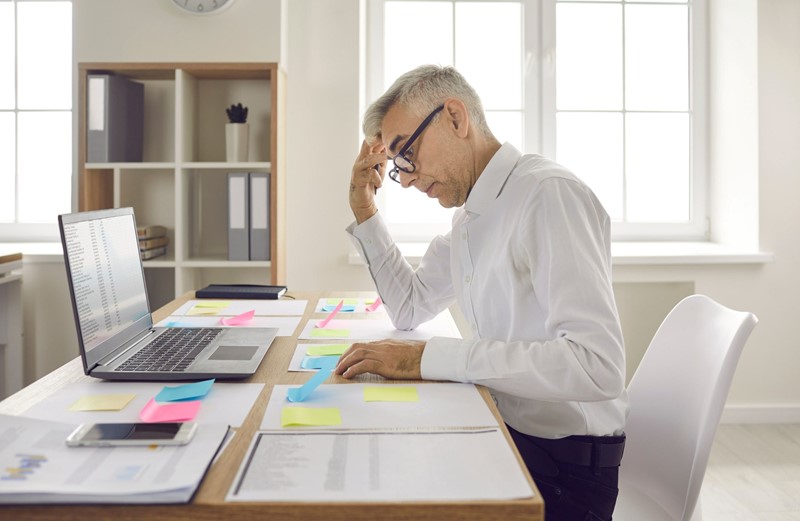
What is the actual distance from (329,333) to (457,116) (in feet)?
1.84

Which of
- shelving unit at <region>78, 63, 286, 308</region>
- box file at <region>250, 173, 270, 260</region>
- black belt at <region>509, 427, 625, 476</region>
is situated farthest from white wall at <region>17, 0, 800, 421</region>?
black belt at <region>509, 427, 625, 476</region>

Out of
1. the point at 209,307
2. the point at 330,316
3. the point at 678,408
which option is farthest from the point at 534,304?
the point at 209,307

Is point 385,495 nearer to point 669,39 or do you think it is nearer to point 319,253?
point 319,253

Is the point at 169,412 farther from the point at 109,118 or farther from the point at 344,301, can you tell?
the point at 109,118

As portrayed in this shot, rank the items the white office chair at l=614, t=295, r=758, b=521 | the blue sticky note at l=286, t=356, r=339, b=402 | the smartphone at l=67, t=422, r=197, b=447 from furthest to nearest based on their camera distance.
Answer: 1. the white office chair at l=614, t=295, r=758, b=521
2. the blue sticky note at l=286, t=356, r=339, b=402
3. the smartphone at l=67, t=422, r=197, b=447

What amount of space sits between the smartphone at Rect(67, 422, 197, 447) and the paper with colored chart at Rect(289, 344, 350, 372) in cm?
40

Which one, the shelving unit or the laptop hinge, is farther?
the shelving unit

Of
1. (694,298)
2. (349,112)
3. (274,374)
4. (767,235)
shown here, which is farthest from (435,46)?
(274,374)

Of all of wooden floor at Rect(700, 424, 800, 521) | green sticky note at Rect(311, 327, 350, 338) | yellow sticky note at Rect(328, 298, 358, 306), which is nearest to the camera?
green sticky note at Rect(311, 327, 350, 338)

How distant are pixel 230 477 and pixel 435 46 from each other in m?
3.09

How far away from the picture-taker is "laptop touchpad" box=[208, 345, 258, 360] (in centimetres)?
140

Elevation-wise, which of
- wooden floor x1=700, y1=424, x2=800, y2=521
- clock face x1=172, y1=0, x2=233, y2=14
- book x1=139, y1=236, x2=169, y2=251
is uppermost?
clock face x1=172, y1=0, x2=233, y2=14

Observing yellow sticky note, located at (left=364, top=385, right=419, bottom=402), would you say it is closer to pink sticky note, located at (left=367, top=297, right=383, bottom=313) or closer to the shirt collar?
the shirt collar

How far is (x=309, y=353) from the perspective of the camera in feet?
4.86
